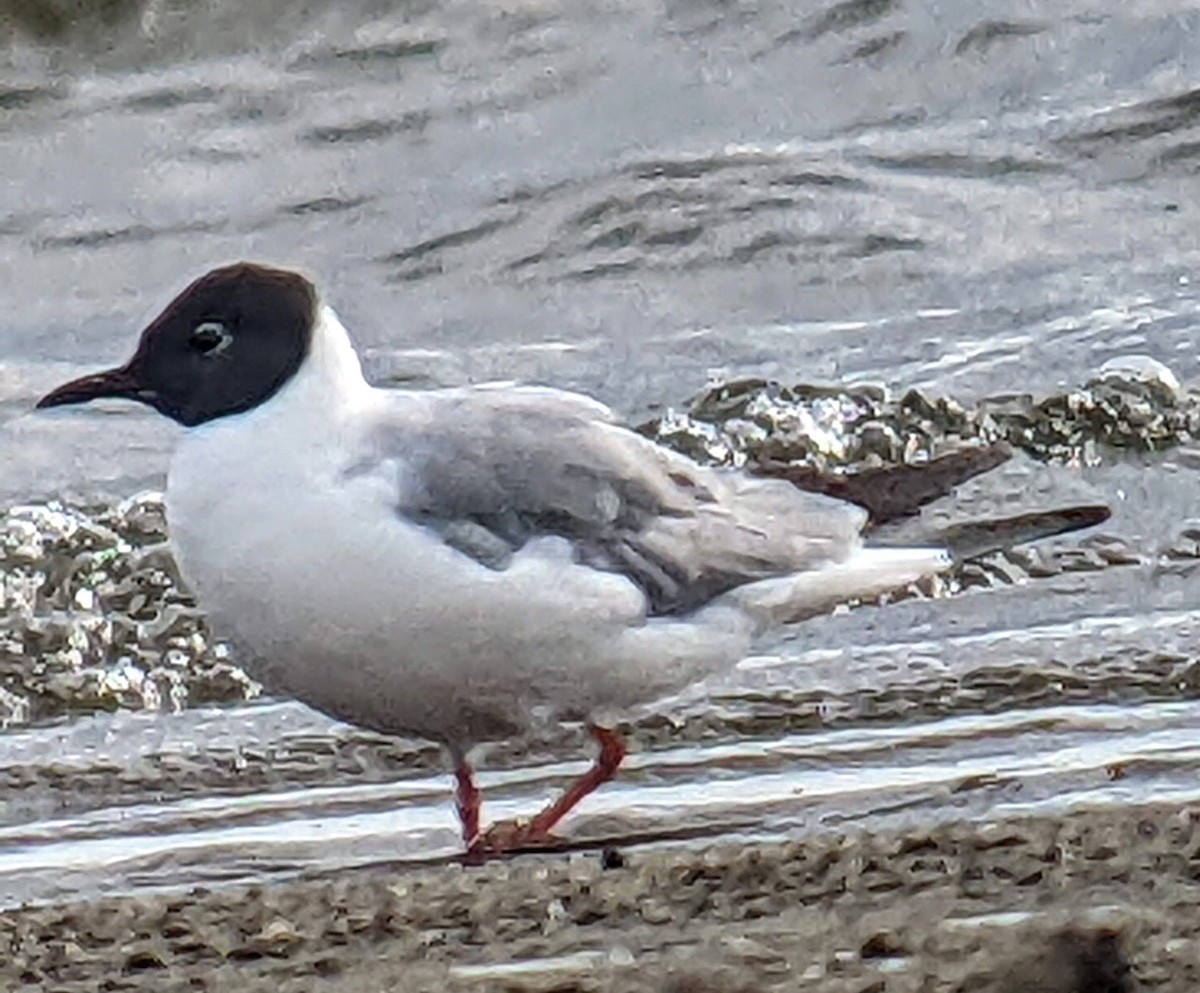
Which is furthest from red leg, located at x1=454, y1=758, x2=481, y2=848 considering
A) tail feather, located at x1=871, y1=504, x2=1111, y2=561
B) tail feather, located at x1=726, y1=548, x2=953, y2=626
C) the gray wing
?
tail feather, located at x1=871, y1=504, x2=1111, y2=561

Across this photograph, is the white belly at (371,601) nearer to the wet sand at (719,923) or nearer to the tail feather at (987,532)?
the wet sand at (719,923)

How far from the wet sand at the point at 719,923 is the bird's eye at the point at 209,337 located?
878 mm

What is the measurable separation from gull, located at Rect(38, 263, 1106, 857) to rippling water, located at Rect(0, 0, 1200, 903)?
28 centimetres

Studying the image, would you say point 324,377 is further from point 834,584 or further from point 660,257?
point 660,257

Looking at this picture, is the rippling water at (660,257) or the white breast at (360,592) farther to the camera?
the rippling water at (660,257)

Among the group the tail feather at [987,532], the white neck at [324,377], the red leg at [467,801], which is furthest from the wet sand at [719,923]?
the tail feather at [987,532]

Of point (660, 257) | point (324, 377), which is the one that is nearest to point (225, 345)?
point (324, 377)

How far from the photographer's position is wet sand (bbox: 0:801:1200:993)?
123 inches

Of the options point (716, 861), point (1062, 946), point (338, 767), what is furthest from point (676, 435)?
point (1062, 946)

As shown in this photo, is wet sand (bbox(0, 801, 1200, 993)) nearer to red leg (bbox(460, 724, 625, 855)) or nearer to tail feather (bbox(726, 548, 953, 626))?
red leg (bbox(460, 724, 625, 855))

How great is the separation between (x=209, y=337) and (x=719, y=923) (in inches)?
56.0

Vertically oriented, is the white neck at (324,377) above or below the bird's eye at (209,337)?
below

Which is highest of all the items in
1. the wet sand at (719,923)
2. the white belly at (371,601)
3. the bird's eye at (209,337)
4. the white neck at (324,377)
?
the bird's eye at (209,337)

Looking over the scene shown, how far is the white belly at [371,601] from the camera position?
4.26 meters
